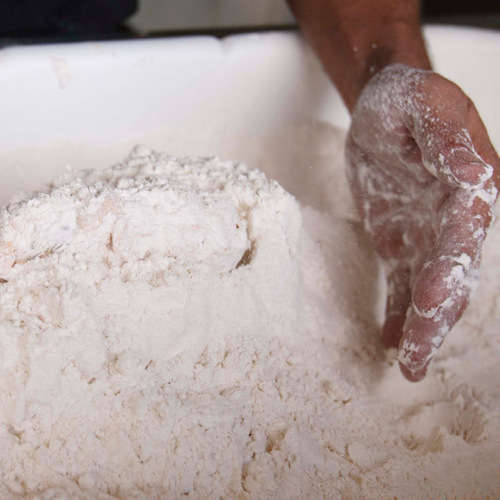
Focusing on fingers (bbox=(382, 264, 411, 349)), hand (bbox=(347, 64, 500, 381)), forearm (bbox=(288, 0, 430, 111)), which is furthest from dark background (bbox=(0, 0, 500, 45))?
fingers (bbox=(382, 264, 411, 349))

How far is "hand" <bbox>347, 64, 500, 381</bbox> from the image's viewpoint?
0.53 metres

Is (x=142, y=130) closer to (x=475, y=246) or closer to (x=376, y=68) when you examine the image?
(x=376, y=68)

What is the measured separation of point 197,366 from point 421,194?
330mm

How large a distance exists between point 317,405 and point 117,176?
1.03 ft

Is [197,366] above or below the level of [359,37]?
below

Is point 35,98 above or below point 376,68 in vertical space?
below

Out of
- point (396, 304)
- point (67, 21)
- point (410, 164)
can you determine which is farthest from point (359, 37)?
point (67, 21)

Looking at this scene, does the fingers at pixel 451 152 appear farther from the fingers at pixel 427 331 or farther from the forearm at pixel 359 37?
the forearm at pixel 359 37

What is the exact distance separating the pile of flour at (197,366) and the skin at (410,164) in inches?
3.0

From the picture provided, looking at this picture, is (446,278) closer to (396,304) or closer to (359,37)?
(396,304)

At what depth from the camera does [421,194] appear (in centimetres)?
65

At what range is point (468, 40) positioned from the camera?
0.90 meters

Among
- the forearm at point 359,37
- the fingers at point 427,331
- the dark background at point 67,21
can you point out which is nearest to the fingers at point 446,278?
the fingers at point 427,331

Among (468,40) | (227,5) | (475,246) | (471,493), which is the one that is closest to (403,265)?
(475,246)
